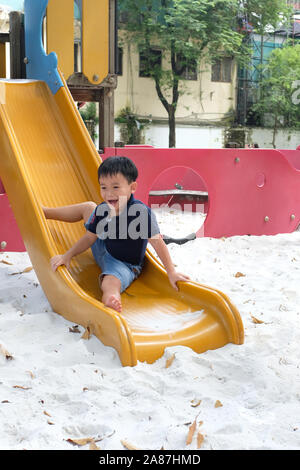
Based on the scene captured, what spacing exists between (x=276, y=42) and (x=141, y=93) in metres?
7.33

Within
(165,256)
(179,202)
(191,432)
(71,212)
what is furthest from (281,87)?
(191,432)

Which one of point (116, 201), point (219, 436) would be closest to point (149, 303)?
point (116, 201)

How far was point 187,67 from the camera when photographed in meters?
21.1

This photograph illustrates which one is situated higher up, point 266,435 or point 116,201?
point 116,201

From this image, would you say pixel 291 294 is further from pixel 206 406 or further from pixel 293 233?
pixel 293 233

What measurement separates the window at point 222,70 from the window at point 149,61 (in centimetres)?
258

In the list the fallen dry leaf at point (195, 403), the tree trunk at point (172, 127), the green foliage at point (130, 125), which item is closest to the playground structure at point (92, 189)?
the fallen dry leaf at point (195, 403)

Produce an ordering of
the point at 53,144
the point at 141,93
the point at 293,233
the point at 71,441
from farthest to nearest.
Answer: the point at 141,93 < the point at 293,233 < the point at 53,144 < the point at 71,441

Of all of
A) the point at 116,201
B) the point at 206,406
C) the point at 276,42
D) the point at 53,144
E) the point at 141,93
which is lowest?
the point at 206,406

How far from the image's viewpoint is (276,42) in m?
23.4

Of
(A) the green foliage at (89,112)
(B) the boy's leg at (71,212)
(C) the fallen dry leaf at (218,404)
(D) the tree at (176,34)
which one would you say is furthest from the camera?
(D) the tree at (176,34)

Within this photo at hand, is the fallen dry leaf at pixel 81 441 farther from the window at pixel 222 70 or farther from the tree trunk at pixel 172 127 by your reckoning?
the window at pixel 222 70

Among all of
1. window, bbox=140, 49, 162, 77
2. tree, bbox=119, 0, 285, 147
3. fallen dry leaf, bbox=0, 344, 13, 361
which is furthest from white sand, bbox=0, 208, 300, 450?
window, bbox=140, 49, 162, 77

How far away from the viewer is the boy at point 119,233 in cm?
282
